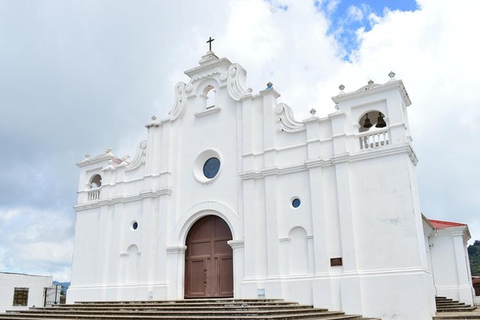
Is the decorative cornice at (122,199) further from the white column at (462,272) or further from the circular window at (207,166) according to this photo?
the white column at (462,272)

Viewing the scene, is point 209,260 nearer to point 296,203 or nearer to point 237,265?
point 237,265

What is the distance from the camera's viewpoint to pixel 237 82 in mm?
19266

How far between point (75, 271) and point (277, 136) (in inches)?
421

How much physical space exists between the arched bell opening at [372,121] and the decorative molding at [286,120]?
210cm

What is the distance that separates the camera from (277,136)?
17.9m

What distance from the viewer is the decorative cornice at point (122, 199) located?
19625 mm

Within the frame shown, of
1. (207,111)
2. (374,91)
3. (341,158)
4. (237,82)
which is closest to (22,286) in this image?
(207,111)

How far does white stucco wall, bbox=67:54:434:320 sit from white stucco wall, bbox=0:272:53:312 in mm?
11019

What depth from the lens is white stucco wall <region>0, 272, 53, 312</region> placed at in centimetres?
2944

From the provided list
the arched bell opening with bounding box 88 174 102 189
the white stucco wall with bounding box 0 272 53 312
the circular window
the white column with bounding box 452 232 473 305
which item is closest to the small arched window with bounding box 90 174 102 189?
the arched bell opening with bounding box 88 174 102 189

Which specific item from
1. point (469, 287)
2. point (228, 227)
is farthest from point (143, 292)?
point (469, 287)

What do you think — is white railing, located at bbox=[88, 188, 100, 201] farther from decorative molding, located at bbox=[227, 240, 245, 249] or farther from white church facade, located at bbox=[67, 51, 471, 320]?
decorative molding, located at bbox=[227, 240, 245, 249]

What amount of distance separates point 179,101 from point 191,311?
9833 millimetres

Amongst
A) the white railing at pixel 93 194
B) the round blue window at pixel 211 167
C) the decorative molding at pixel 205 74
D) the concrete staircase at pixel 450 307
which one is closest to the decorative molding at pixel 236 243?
the round blue window at pixel 211 167
